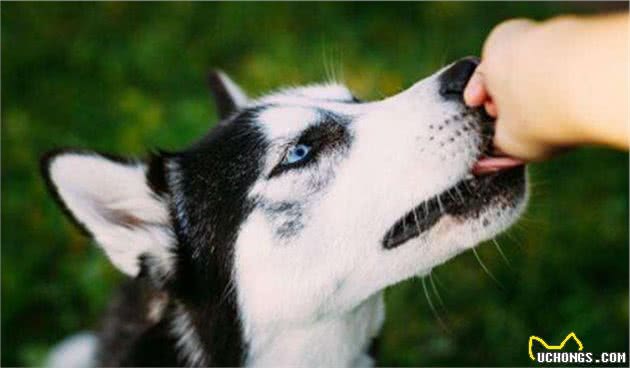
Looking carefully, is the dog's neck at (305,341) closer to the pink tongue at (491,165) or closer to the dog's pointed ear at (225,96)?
the pink tongue at (491,165)

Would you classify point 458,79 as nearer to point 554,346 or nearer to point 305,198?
point 305,198

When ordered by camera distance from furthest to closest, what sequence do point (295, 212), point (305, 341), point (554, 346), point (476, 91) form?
point (554, 346) → point (305, 341) → point (295, 212) → point (476, 91)

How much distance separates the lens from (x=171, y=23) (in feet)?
18.1

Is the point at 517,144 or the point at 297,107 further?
the point at 297,107

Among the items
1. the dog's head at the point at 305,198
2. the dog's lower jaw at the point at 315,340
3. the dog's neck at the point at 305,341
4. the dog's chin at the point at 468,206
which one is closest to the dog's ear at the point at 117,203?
the dog's head at the point at 305,198

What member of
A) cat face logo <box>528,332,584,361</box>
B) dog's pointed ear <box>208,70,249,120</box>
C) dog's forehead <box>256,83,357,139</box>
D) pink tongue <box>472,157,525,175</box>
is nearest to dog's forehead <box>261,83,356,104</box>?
dog's forehead <box>256,83,357,139</box>

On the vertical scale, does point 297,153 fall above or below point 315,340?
above

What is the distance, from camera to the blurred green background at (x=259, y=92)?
13.2ft

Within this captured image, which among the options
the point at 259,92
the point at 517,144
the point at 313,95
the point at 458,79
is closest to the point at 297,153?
the point at 313,95

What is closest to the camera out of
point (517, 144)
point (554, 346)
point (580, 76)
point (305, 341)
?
point (580, 76)

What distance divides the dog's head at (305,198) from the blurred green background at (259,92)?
949 millimetres

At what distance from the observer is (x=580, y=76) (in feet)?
6.73

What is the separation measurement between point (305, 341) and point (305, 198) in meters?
0.42

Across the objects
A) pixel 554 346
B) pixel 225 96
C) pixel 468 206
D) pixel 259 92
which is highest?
pixel 225 96
